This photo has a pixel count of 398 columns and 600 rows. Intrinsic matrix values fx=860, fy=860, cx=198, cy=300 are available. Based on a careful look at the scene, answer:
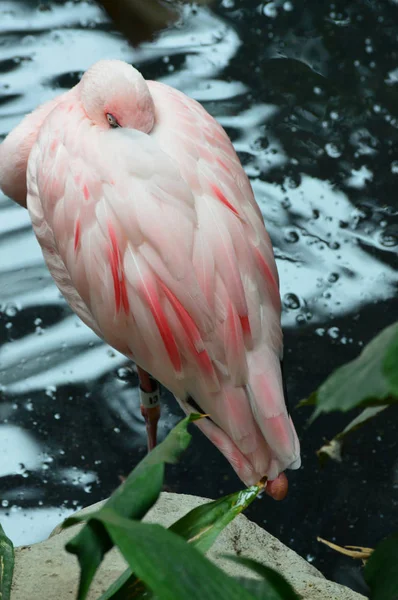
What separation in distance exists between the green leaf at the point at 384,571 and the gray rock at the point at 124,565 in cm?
90

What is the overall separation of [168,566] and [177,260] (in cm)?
110

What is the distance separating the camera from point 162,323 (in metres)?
1.75

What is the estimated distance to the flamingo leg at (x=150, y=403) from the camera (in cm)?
230

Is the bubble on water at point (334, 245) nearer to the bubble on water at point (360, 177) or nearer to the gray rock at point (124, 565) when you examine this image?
the bubble on water at point (360, 177)

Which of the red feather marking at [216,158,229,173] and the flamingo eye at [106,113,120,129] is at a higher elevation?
the flamingo eye at [106,113,120,129]

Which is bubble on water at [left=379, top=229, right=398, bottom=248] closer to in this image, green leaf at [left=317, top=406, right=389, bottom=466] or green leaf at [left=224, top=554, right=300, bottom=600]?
green leaf at [left=317, top=406, right=389, bottom=466]

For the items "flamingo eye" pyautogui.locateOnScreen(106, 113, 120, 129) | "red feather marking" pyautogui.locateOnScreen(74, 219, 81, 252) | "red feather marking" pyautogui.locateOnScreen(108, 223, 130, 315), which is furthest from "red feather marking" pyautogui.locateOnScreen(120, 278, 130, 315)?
"flamingo eye" pyautogui.locateOnScreen(106, 113, 120, 129)

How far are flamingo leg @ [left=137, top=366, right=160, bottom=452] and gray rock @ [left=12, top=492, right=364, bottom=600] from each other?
0.42 m

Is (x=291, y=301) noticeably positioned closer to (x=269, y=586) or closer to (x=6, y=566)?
(x=6, y=566)

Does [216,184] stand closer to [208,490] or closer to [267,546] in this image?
[267,546]

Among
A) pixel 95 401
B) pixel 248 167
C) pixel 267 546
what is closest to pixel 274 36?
pixel 248 167

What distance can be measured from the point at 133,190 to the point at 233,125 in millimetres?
1699

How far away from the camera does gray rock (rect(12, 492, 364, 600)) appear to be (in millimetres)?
1560

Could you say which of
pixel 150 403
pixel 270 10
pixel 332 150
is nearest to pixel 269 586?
pixel 150 403
